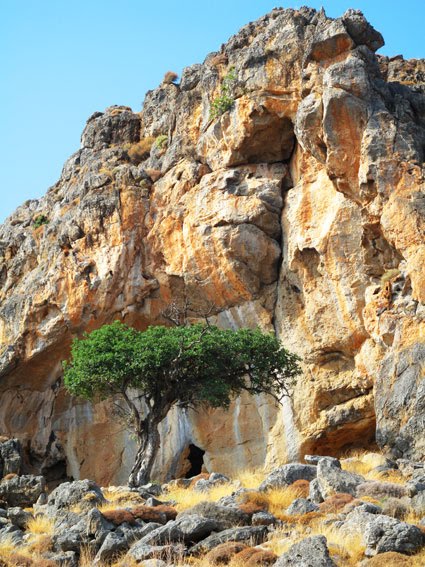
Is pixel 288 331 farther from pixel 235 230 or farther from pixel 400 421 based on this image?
pixel 400 421

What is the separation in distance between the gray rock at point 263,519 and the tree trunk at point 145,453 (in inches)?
480

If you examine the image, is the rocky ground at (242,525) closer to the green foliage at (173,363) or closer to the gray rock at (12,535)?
the gray rock at (12,535)

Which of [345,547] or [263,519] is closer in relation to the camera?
[345,547]

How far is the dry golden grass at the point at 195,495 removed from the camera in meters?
16.4

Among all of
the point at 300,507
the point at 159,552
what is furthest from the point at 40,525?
the point at 300,507

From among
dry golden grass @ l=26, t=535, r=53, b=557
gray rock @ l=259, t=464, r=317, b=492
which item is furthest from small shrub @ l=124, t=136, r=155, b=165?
dry golden grass @ l=26, t=535, r=53, b=557

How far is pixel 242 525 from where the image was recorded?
13445 mm

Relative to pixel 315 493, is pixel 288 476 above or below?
above

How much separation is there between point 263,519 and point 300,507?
40.6 inches

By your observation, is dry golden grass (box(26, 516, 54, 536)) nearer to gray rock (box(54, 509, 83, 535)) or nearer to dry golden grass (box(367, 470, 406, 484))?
gray rock (box(54, 509, 83, 535))

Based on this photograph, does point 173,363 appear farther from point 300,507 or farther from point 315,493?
point 300,507

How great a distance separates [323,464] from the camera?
52.4 feet

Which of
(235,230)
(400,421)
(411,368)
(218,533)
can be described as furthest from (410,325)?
(218,533)

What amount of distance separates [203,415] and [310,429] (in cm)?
564
